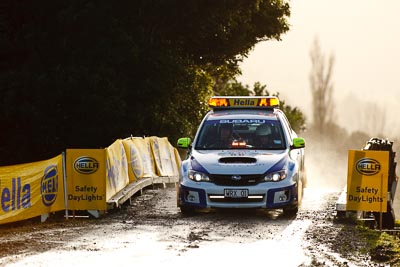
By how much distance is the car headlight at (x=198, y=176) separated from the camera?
51.1 ft

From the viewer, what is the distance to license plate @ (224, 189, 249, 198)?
15.4 meters

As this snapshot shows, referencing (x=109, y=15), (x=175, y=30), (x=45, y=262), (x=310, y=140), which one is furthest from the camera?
(x=310, y=140)

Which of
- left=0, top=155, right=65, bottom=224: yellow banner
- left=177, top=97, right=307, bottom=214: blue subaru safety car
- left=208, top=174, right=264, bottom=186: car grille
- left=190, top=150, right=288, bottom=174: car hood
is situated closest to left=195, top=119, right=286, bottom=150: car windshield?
left=177, top=97, right=307, bottom=214: blue subaru safety car

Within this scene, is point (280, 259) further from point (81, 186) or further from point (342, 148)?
point (342, 148)

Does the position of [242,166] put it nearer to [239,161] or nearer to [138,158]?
[239,161]

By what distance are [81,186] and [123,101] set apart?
16791mm

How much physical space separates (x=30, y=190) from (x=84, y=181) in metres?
1.09

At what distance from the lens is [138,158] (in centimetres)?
2252

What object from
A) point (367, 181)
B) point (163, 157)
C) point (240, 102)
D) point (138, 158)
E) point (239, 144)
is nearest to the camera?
point (367, 181)

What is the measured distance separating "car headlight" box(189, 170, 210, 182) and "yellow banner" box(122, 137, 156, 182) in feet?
18.4

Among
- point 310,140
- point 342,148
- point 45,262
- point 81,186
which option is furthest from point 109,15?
point 342,148

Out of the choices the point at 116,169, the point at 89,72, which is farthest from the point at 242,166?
the point at 89,72

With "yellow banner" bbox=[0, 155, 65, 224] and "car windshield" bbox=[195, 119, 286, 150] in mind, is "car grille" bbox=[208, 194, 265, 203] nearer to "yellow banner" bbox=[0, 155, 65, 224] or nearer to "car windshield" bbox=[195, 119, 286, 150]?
"car windshield" bbox=[195, 119, 286, 150]

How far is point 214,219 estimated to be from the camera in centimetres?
1546
